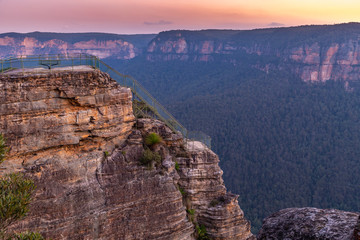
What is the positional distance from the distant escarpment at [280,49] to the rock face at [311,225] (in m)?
94.8

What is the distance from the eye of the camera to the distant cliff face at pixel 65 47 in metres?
117

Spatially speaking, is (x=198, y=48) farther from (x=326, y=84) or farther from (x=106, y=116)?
(x=106, y=116)

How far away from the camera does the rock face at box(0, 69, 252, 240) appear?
1505 cm

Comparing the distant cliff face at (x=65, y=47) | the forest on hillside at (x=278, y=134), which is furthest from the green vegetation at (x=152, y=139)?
the distant cliff face at (x=65, y=47)

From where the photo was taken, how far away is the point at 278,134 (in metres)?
75.7

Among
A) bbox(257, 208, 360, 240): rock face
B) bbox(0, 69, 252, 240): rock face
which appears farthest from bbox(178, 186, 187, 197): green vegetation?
bbox(257, 208, 360, 240): rock face

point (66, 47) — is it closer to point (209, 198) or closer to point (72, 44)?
point (72, 44)

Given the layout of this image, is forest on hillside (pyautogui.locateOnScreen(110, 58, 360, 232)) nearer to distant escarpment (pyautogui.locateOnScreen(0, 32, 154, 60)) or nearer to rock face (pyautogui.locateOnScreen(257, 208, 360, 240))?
rock face (pyautogui.locateOnScreen(257, 208, 360, 240))

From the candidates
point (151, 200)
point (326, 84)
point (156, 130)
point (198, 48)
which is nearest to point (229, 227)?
point (151, 200)

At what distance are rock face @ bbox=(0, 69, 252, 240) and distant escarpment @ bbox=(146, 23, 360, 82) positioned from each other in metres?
93.5

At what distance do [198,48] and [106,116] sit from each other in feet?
432

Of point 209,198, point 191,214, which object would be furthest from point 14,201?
point 209,198

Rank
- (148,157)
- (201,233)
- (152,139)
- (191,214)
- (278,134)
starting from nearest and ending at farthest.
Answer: (148,157) → (201,233) → (152,139) → (191,214) → (278,134)

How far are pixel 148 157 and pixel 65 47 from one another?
124m
